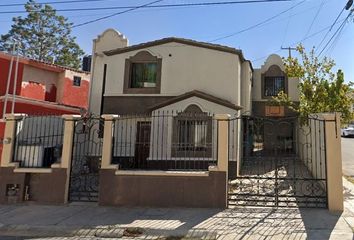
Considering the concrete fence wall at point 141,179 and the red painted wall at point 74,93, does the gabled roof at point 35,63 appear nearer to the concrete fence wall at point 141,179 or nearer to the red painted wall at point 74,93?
the red painted wall at point 74,93

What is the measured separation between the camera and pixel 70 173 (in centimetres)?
962

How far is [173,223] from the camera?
763 centimetres

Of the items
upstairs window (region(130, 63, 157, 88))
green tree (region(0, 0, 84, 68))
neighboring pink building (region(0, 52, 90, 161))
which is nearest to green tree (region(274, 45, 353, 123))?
upstairs window (region(130, 63, 157, 88))

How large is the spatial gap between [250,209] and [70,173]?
5207 millimetres

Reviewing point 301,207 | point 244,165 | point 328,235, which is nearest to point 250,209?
point 301,207

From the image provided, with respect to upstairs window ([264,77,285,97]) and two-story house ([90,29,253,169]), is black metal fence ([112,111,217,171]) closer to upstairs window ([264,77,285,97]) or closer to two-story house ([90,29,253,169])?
two-story house ([90,29,253,169])

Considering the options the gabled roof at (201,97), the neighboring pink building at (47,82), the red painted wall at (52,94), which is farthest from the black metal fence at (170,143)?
the red painted wall at (52,94)

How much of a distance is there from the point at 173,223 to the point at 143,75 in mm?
9760

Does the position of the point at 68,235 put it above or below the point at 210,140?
below

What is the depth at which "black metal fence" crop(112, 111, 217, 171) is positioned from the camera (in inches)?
502

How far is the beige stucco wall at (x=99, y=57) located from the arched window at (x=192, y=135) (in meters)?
5.01

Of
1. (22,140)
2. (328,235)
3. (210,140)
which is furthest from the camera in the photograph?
(210,140)

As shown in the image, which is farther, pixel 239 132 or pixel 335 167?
pixel 239 132

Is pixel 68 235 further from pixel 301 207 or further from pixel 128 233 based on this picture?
pixel 301 207
